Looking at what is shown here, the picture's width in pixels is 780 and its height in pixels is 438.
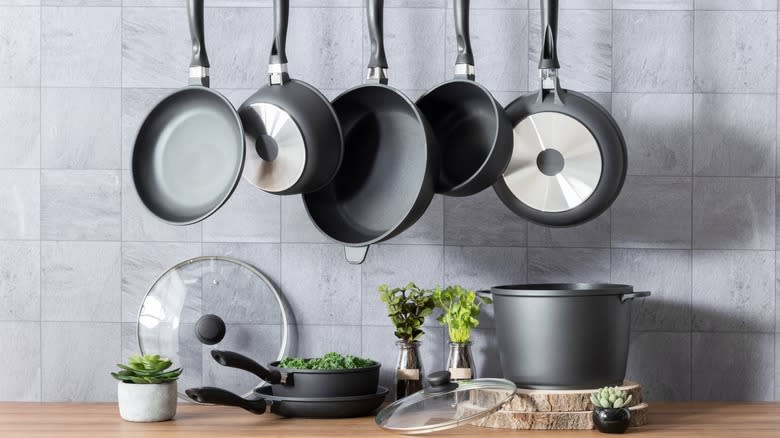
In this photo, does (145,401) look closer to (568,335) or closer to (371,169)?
(371,169)

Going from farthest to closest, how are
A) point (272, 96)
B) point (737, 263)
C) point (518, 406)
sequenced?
point (737, 263)
point (272, 96)
point (518, 406)

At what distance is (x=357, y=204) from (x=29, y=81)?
769mm

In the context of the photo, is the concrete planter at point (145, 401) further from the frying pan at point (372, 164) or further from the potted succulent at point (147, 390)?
→ the frying pan at point (372, 164)

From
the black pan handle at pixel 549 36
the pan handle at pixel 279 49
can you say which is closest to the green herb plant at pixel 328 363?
the pan handle at pixel 279 49

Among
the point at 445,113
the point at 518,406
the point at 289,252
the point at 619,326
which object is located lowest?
the point at 518,406

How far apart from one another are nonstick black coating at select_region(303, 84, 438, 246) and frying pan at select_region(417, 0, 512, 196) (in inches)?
2.4

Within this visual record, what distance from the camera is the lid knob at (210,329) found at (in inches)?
65.9

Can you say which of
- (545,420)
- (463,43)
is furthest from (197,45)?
(545,420)

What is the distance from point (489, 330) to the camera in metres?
1.76

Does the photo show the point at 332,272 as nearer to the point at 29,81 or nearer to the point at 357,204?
the point at 357,204

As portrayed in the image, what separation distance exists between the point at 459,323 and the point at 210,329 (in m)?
0.50

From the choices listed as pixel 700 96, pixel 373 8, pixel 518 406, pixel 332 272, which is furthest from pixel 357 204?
pixel 700 96

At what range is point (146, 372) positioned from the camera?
1.54m

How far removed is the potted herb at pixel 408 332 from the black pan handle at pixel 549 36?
0.52 meters
